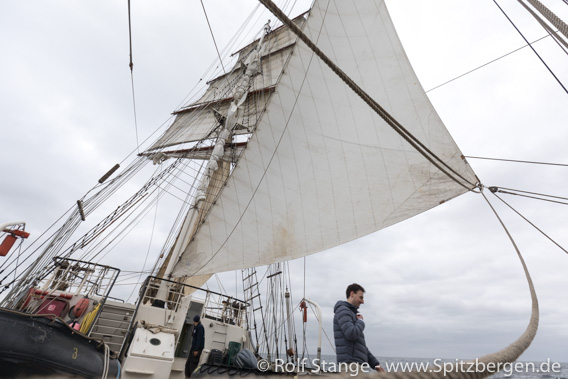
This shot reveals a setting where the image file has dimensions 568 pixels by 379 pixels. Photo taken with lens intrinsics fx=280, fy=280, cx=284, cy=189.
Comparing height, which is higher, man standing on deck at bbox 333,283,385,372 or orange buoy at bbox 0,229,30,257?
orange buoy at bbox 0,229,30,257

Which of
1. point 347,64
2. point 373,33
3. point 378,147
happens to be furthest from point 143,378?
point 373,33

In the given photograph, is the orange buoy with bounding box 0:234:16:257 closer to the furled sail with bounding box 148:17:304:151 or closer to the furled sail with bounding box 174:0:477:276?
the furled sail with bounding box 174:0:477:276

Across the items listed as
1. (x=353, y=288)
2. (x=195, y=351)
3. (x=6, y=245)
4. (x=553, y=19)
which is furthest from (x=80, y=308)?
(x=553, y=19)

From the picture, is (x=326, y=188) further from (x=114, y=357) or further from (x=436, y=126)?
(x=114, y=357)

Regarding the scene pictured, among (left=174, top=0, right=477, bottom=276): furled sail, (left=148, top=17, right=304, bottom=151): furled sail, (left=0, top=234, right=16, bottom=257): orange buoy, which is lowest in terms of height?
(left=0, top=234, right=16, bottom=257): orange buoy

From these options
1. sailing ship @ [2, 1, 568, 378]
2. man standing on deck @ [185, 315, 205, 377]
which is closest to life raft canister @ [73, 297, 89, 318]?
sailing ship @ [2, 1, 568, 378]

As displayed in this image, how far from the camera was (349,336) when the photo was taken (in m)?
2.37

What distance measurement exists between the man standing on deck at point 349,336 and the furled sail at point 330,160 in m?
3.30

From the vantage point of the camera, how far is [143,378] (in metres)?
4.36

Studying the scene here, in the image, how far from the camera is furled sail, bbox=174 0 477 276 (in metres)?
5.71

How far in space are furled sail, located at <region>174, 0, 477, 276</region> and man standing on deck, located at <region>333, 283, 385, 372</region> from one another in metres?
3.30

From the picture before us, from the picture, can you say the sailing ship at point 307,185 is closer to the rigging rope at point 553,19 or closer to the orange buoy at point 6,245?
the orange buoy at point 6,245

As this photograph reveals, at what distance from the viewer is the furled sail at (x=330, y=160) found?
5.71 meters

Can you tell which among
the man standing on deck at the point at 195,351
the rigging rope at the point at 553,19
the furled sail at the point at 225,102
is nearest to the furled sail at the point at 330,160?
the man standing on deck at the point at 195,351
